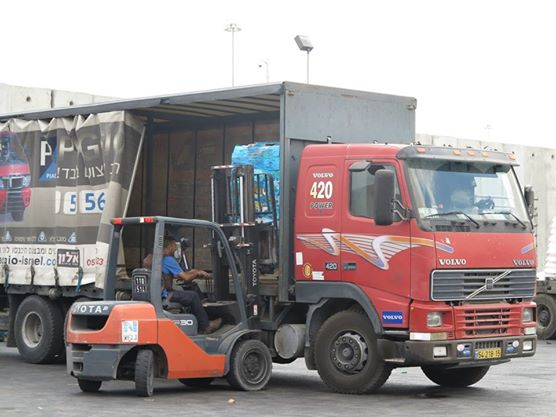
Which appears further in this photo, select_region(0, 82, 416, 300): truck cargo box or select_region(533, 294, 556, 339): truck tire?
select_region(533, 294, 556, 339): truck tire

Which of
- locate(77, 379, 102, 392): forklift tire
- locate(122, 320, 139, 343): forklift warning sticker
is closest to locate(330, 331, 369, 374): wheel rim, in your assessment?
locate(122, 320, 139, 343): forklift warning sticker

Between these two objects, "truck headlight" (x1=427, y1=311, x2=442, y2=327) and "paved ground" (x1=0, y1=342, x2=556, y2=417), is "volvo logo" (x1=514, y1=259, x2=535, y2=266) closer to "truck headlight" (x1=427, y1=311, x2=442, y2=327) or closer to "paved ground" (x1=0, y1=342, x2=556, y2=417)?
"truck headlight" (x1=427, y1=311, x2=442, y2=327)

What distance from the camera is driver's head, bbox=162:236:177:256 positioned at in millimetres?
14078

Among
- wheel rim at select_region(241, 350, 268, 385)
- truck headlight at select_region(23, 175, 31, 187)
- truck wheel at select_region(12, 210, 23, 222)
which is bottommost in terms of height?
wheel rim at select_region(241, 350, 268, 385)

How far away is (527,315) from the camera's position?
14.3m

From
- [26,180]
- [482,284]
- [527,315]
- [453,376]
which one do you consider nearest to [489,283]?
[482,284]

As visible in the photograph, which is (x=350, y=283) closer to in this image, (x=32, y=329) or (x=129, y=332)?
(x=129, y=332)

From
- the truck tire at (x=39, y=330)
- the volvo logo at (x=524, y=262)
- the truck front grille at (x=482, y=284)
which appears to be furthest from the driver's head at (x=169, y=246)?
the volvo logo at (x=524, y=262)

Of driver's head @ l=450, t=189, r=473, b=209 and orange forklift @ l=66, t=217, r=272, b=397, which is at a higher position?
driver's head @ l=450, t=189, r=473, b=209

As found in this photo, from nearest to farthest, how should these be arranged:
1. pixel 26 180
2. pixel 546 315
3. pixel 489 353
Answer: pixel 489 353 → pixel 26 180 → pixel 546 315

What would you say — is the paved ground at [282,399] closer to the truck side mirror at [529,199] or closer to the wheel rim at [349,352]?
the wheel rim at [349,352]

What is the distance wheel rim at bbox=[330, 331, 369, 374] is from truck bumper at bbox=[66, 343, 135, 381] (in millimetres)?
2435

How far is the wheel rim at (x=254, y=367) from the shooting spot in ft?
46.9

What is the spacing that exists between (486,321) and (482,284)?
448 millimetres
